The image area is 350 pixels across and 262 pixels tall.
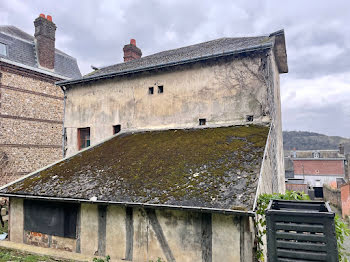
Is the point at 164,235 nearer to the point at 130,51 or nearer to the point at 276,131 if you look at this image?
the point at 276,131

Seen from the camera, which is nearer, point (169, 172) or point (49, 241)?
point (169, 172)

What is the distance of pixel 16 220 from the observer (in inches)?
260

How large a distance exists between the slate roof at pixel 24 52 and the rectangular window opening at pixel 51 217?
33.4ft

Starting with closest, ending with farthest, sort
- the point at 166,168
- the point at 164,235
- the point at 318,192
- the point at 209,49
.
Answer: the point at 164,235, the point at 166,168, the point at 209,49, the point at 318,192

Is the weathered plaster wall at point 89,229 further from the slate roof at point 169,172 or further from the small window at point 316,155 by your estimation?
the small window at point 316,155

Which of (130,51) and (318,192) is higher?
(130,51)

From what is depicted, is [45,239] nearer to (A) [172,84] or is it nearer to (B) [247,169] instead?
(B) [247,169]

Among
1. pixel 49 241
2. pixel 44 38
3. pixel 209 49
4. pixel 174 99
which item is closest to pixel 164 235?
pixel 49 241

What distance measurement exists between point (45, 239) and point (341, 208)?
2430 cm

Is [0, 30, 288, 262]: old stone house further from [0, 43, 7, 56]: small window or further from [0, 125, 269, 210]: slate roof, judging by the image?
[0, 43, 7, 56]: small window

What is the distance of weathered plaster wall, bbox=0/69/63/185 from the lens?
12.5 meters

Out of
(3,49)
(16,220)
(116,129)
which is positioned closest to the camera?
(16,220)

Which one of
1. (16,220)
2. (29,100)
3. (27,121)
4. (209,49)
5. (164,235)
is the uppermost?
(209,49)

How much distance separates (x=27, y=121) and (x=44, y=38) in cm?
524
